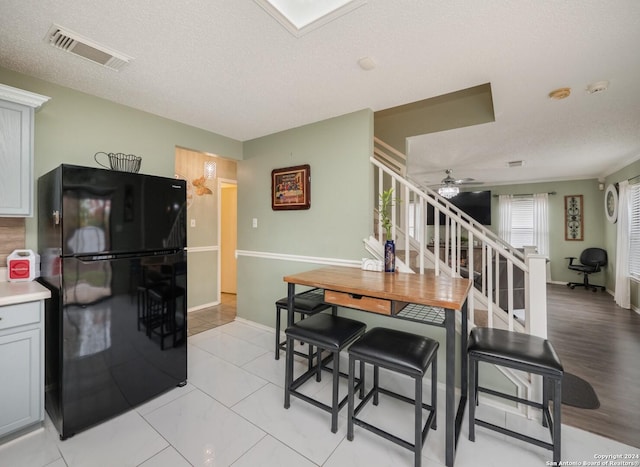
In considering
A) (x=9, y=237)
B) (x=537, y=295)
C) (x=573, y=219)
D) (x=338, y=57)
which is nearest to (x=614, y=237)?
(x=573, y=219)

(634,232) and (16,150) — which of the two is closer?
(16,150)

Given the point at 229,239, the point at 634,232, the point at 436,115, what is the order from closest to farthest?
the point at 436,115 < the point at 634,232 < the point at 229,239

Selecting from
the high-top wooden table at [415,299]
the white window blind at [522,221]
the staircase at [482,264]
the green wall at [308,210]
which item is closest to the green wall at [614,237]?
the white window blind at [522,221]

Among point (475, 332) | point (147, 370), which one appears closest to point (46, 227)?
point (147, 370)

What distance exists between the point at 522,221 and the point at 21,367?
9243 mm

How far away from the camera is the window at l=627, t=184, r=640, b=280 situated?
15.2 ft

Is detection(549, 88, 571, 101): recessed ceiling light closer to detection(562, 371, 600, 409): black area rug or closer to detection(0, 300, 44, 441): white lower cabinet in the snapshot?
detection(562, 371, 600, 409): black area rug

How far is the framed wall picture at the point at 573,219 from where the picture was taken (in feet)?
22.0

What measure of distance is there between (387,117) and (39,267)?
4.03 metres

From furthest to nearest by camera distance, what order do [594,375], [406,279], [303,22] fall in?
1. [594,375]
2. [406,279]
3. [303,22]

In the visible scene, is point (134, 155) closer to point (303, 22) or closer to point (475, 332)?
point (303, 22)

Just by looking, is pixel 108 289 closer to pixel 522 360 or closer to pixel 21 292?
pixel 21 292

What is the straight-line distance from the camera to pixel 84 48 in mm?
1819

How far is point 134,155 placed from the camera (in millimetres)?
2705
